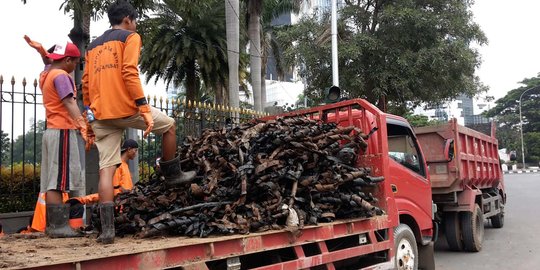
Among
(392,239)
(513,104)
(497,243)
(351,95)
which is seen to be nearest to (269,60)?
(351,95)

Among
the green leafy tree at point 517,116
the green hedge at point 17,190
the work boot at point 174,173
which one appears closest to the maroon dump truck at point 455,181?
the work boot at point 174,173

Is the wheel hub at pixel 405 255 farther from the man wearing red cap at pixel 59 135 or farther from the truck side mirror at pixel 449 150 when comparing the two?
the man wearing red cap at pixel 59 135

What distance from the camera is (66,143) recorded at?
394 cm

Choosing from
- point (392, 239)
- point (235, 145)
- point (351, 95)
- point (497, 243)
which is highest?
point (351, 95)

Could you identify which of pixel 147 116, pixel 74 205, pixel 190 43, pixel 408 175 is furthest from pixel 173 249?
pixel 190 43

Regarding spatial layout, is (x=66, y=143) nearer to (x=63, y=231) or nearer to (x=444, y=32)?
(x=63, y=231)

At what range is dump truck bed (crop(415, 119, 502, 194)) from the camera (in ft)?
25.2

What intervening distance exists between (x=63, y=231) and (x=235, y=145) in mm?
1657

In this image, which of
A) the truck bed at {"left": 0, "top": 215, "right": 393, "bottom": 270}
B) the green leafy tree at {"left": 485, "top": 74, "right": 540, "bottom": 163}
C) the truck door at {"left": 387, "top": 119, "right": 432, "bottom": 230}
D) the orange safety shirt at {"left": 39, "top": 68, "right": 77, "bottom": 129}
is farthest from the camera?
the green leafy tree at {"left": 485, "top": 74, "right": 540, "bottom": 163}

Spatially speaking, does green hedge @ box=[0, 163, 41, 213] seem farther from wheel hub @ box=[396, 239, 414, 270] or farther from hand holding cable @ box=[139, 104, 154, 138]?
wheel hub @ box=[396, 239, 414, 270]

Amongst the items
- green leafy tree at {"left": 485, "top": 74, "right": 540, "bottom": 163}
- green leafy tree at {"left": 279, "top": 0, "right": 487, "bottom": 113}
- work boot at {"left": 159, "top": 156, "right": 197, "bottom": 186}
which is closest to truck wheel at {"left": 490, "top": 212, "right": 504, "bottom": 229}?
green leafy tree at {"left": 279, "top": 0, "right": 487, "bottom": 113}

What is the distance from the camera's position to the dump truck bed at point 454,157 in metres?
7.69

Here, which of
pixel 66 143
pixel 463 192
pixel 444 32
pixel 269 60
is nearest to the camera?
pixel 66 143

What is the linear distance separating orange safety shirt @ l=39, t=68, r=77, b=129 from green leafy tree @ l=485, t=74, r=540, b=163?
189 feet
